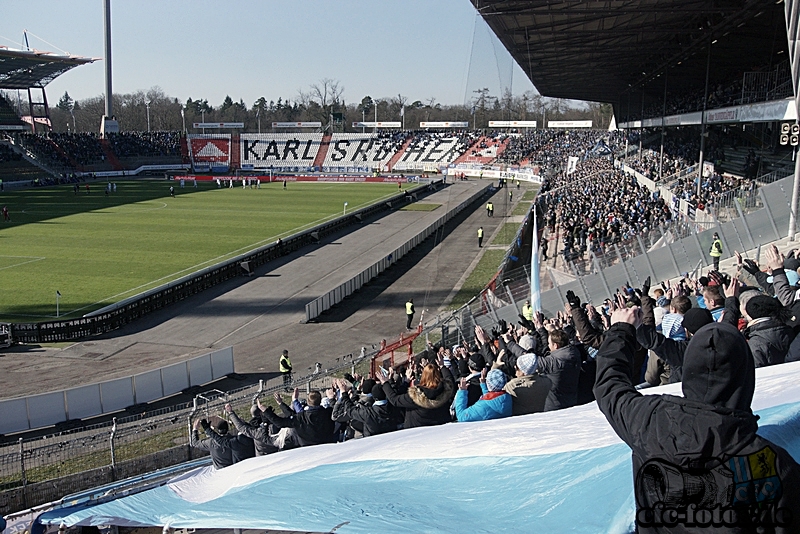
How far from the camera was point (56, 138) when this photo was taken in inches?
3290

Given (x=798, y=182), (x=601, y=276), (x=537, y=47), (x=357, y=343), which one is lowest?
(x=357, y=343)

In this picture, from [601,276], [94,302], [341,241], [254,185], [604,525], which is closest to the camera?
[604,525]

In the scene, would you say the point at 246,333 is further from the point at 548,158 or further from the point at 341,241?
the point at 548,158

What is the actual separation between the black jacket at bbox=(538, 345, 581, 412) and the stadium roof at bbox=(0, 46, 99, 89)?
75.2 metres

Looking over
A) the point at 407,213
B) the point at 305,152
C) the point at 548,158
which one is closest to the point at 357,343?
the point at 407,213

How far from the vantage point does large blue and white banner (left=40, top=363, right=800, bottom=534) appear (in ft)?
9.04

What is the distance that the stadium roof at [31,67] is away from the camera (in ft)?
228

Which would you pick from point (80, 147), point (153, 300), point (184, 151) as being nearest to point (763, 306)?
point (153, 300)

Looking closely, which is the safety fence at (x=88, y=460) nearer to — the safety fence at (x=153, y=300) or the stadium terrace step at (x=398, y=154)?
the safety fence at (x=153, y=300)

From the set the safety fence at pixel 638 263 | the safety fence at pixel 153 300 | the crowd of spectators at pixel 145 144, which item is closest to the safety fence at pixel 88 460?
the safety fence at pixel 638 263

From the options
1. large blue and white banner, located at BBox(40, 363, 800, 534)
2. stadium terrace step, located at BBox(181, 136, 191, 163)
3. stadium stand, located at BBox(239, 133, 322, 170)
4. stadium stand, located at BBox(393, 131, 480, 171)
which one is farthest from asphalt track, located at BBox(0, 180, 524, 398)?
stadium terrace step, located at BBox(181, 136, 191, 163)

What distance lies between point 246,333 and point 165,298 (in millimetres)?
4909

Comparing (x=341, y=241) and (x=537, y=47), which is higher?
(x=537, y=47)

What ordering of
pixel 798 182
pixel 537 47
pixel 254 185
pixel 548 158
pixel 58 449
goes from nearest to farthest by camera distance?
1. pixel 58 449
2. pixel 798 182
3. pixel 537 47
4. pixel 254 185
5. pixel 548 158
